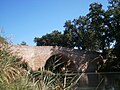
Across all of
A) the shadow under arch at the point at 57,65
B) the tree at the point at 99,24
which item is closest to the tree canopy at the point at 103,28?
the tree at the point at 99,24

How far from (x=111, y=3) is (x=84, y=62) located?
23.2 feet

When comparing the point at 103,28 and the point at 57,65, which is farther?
the point at 103,28

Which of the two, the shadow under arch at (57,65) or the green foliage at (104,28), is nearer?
the shadow under arch at (57,65)

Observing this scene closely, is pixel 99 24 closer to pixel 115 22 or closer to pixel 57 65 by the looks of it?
pixel 115 22

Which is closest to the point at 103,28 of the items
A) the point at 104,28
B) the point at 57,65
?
the point at 104,28

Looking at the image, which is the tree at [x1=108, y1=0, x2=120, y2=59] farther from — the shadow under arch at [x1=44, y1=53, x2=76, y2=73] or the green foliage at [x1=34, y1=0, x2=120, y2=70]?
the shadow under arch at [x1=44, y1=53, x2=76, y2=73]

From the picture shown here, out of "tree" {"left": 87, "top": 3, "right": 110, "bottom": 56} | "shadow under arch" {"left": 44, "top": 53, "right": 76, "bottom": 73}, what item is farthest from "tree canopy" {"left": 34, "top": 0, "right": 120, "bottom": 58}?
"shadow under arch" {"left": 44, "top": 53, "right": 76, "bottom": 73}

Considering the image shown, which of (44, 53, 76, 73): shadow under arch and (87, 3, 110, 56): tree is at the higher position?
(87, 3, 110, 56): tree

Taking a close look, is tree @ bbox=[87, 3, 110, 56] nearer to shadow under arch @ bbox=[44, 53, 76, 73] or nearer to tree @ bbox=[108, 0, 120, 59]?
tree @ bbox=[108, 0, 120, 59]

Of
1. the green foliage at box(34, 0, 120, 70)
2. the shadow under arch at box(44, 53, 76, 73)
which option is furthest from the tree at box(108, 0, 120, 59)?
the shadow under arch at box(44, 53, 76, 73)

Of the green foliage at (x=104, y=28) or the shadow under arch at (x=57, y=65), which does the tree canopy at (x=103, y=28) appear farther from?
the shadow under arch at (x=57, y=65)

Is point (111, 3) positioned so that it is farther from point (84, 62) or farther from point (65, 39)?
point (65, 39)

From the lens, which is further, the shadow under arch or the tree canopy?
the tree canopy

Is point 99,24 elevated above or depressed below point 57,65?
above
